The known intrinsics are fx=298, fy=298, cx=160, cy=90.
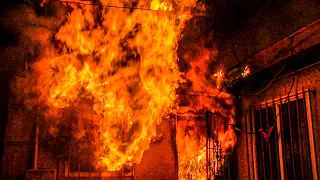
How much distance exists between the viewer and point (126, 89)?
9773 mm

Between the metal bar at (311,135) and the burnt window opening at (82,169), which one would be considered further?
the burnt window opening at (82,169)

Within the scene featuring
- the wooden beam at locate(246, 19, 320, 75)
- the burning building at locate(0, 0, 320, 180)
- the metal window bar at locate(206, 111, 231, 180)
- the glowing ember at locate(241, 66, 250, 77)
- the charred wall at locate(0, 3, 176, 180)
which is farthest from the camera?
the charred wall at locate(0, 3, 176, 180)

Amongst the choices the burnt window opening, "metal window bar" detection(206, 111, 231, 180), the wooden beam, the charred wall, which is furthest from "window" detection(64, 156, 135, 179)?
the wooden beam

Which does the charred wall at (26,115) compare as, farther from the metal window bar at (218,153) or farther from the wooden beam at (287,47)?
the wooden beam at (287,47)

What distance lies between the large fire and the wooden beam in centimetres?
207

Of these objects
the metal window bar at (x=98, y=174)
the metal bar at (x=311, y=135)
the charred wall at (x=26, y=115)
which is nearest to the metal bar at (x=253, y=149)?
the metal bar at (x=311, y=135)

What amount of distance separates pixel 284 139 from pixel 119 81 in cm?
530

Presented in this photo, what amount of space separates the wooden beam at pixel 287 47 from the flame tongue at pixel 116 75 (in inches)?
133

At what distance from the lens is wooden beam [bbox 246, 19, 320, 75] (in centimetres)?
571

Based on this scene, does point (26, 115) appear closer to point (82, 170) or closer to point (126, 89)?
point (82, 170)

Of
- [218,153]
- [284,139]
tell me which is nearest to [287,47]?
[284,139]

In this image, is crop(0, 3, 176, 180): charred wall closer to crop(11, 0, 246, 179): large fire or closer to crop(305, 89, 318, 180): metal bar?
crop(11, 0, 246, 179): large fire

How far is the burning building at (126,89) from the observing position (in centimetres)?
864

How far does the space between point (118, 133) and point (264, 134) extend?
14.8 feet
